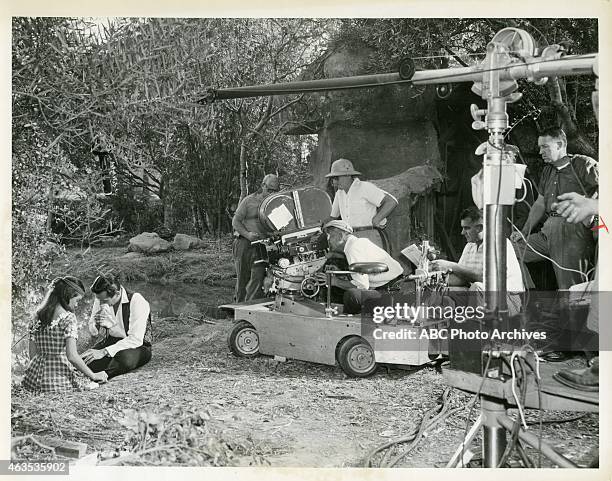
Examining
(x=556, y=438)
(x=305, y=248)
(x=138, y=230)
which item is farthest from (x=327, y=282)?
(x=556, y=438)

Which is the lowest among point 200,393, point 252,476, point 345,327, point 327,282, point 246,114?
point 252,476

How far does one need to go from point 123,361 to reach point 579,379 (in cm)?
219

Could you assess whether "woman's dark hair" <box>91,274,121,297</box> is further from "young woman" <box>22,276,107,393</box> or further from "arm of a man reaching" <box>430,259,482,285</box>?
"arm of a man reaching" <box>430,259,482,285</box>

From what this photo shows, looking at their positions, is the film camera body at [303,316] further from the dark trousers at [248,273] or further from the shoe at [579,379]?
the shoe at [579,379]

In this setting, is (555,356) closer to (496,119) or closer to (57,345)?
(496,119)

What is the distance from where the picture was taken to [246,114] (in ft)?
12.2

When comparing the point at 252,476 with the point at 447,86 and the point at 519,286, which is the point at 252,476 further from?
the point at 447,86

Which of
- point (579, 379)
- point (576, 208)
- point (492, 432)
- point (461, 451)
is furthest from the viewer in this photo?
point (576, 208)

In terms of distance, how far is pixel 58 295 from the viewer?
3713 millimetres

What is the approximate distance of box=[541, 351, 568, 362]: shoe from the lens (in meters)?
3.57

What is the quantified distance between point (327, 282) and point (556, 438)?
1355 millimetres

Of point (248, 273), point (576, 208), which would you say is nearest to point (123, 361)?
point (248, 273)

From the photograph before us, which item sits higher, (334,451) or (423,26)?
(423,26)

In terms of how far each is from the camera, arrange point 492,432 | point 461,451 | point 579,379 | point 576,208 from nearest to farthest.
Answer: point 579,379, point 492,432, point 461,451, point 576,208
